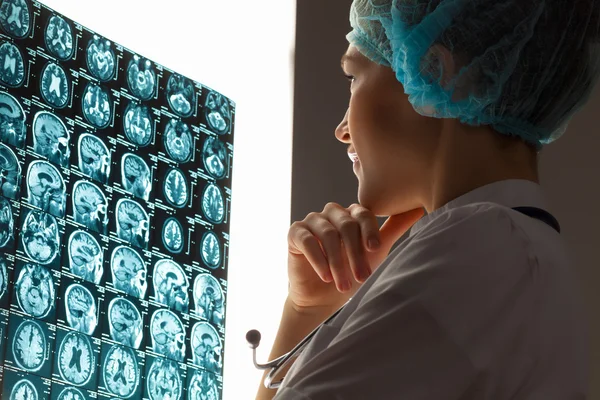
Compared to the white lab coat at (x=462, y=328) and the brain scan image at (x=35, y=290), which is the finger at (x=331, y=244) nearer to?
the white lab coat at (x=462, y=328)

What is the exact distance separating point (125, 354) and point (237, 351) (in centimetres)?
36

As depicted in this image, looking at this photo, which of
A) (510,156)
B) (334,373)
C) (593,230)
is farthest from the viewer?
(593,230)

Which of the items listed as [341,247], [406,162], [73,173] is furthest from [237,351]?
[406,162]

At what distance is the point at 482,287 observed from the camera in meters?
0.89

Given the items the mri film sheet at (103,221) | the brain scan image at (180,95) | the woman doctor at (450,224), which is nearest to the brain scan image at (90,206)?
the mri film sheet at (103,221)

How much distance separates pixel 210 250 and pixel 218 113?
0.36 m

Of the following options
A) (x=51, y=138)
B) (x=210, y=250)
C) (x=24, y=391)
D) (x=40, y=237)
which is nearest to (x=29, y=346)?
(x=24, y=391)

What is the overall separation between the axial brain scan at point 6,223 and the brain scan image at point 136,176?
30 cm

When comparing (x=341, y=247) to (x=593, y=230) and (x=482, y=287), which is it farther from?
(x=593, y=230)

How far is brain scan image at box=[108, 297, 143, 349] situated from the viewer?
2031 mm

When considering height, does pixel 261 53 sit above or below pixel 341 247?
above

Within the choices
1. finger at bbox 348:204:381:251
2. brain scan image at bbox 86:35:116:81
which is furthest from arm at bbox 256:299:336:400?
brain scan image at bbox 86:35:116:81

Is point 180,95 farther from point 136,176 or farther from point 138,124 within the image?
point 136,176

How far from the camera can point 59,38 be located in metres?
2.14
